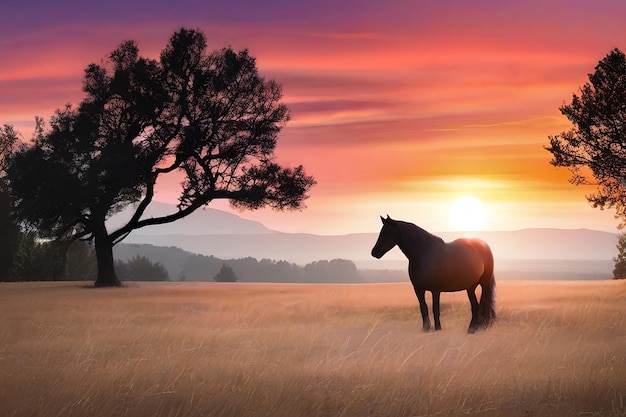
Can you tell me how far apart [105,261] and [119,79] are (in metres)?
9.68

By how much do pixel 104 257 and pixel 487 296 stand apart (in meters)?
26.4

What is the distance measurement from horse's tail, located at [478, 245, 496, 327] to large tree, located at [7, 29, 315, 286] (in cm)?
2160

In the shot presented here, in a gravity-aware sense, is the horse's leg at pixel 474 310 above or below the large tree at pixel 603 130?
below

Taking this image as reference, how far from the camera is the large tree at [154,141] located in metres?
36.7

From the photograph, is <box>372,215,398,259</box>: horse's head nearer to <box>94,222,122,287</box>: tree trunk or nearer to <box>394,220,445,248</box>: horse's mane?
<box>394,220,445,248</box>: horse's mane

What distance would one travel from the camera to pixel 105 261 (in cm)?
3950

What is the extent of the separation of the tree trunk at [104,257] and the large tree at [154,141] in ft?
0.18

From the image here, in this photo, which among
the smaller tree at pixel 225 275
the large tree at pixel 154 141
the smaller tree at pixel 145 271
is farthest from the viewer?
the smaller tree at pixel 225 275

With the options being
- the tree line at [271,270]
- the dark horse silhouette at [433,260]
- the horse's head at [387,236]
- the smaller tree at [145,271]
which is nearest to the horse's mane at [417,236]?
the dark horse silhouette at [433,260]

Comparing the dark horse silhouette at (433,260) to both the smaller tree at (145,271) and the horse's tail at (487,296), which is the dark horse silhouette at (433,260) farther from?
the smaller tree at (145,271)

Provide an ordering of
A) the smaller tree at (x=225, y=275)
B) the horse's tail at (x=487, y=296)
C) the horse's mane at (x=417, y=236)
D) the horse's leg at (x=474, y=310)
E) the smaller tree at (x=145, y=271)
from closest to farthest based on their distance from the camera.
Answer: the horse's mane at (x=417, y=236) → the horse's leg at (x=474, y=310) → the horse's tail at (x=487, y=296) → the smaller tree at (x=145, y=271) → the smaller tree at (x=225, y=275)

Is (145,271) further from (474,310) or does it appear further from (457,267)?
(457,267)

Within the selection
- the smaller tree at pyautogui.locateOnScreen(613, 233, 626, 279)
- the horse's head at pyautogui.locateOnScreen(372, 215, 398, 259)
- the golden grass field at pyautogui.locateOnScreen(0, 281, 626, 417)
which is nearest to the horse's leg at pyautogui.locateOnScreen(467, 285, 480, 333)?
the golden grass field at pyautogui.locateOnScreen(0, 281, 626, 417)

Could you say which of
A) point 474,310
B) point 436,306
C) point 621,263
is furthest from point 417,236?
point 621,263
